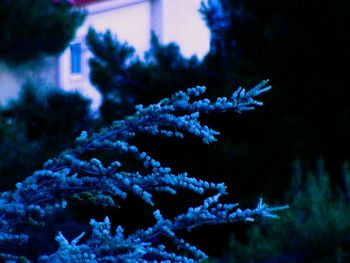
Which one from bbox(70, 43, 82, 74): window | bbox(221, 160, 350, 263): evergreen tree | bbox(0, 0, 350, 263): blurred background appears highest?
bbox(70, 43, 82, 74): window

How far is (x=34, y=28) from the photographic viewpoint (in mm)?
8695

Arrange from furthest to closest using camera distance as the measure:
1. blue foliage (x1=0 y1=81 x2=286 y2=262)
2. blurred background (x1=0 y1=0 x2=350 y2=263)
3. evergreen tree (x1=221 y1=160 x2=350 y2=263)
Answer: blurred background (x1=0 y1=0 x2=350 y2=263) < evergreen tree (x1=221 y1=160 x2=350 y2=263) < blue foliage (x1=0 y1=81 x2=286 y2=262)

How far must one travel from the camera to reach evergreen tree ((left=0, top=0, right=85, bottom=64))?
8.48 m

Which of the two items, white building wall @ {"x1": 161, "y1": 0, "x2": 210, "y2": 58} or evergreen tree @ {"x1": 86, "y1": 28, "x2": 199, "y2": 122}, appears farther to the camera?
white building wall @ {"x1": 161, "y1": 0, "x2": 210, "y2": 58}

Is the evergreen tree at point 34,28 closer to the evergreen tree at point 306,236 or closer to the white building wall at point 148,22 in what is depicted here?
the evergreen tree at point 306,236

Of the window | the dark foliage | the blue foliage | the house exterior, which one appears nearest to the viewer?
the blue foliage

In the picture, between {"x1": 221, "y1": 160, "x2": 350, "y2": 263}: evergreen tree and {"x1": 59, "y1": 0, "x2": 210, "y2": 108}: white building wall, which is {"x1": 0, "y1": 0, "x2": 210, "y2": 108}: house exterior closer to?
{"x1": 59, "y1": 0, "x2": 210, "y2": 108}: white building wall

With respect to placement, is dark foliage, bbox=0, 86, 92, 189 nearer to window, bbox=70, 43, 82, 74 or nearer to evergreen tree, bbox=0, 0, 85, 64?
evergreen tree, bbox=0, 0, 85, 64

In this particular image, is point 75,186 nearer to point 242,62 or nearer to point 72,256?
point 72,256

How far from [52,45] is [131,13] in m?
6.38

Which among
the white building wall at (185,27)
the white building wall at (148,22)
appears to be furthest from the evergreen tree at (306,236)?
the white building wall at (185,27)

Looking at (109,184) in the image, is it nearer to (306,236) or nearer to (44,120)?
(306,236)

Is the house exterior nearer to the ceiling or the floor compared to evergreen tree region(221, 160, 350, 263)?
nearer to the ceiling

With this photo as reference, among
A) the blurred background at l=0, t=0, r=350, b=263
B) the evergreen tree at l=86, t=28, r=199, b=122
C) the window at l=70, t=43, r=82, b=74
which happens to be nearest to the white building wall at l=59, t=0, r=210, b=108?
the window at l=70, t=43, r=82, b=74
